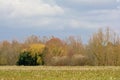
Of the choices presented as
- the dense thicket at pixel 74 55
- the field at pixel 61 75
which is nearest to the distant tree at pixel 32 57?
the dense thicket at pixel 74 55

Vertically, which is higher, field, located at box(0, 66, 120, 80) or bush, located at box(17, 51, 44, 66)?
bush, located at box(17, 51, 44, 66)

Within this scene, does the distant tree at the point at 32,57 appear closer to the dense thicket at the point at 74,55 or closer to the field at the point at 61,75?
the dense thicket at the point at 74,55

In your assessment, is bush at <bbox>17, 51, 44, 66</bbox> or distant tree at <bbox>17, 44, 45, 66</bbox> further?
distant tree at <bbox>17, 44, 45, 66</bbox>

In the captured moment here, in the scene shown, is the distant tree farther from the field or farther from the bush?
the field

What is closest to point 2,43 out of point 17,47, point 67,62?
point 17,47

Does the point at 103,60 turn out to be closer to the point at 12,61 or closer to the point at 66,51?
the point at 66,51

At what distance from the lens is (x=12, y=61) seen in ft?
290

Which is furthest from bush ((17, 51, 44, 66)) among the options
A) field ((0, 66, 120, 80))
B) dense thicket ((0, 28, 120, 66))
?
field ((0, 66, 120, 80))

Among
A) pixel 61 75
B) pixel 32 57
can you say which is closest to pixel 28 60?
A: pixel 32 57

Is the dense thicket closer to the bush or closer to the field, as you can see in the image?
the bush

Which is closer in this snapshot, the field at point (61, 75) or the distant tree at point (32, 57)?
the field at point (61, 75)

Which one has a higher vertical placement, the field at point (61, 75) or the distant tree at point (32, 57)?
the distant tree at point (32, 57)

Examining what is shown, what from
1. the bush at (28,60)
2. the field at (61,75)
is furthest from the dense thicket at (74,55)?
the field at (61,75)

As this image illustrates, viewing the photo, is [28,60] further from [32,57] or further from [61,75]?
[61,75]
